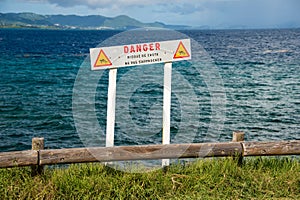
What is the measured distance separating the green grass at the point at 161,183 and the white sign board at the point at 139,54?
1.75 meters

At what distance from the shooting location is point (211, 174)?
21.4 ft

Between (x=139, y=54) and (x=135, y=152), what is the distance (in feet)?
5.52

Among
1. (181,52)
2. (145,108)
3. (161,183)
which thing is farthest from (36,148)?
(145,108)

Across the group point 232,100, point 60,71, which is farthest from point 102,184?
point 60,71

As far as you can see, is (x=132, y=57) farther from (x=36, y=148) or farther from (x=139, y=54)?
(x=36, y=148)

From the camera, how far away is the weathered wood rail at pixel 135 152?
6.17 meters

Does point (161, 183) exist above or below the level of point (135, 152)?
below

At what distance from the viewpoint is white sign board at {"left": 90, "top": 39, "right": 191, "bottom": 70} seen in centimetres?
667

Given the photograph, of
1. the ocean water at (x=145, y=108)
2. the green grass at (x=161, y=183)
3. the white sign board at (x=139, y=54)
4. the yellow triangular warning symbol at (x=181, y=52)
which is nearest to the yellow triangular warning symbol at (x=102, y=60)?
the white sign board at (x=139, y=54)

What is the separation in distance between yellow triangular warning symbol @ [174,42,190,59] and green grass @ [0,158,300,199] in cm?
187

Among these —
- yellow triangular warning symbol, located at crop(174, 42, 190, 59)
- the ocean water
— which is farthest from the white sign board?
the ocean water

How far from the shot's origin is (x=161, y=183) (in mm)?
6312

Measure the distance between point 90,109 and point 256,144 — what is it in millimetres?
14880

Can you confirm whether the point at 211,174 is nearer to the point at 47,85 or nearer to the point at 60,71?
the point at 47,85
